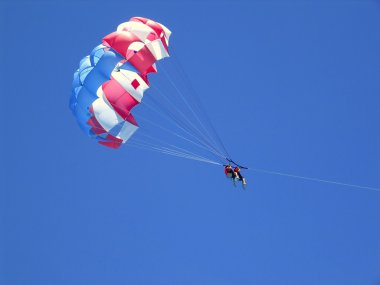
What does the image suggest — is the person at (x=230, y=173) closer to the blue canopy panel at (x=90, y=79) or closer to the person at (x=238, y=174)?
the person at (x=238, y=174)

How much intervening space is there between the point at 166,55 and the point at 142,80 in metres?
1.04

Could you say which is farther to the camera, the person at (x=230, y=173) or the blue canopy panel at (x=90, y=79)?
the person at (x=230, y=173)

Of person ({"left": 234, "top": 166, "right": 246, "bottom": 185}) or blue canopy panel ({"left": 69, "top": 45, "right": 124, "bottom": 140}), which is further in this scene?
person ({"left": 234, "top": 166, "right": 246, "bottom": 185})

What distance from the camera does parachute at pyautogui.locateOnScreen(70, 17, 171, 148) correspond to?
2452cm

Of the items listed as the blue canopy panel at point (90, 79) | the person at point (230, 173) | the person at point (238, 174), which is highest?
the person at point (238, 174)

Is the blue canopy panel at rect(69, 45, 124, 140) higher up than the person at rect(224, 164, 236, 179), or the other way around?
the person at rect(224, 164, 236, 179)

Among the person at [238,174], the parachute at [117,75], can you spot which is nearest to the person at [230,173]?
the person at [238,174]

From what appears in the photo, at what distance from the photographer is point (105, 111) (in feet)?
81.8

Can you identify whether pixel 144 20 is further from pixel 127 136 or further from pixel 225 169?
pixel 225 169

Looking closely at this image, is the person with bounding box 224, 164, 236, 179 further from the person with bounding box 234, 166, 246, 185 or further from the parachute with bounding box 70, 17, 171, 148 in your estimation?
the parachute with bounding box 70, 17, 171, 148

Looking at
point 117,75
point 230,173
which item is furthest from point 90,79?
point 230,173

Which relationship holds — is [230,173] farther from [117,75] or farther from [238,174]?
[117,75]

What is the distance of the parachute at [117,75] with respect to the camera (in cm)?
2452

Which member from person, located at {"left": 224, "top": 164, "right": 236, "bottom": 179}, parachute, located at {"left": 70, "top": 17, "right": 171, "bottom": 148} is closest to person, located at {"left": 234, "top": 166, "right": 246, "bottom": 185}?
person, located at {"left": 224, "top": 164, "right": 236, "bottom": 179}
